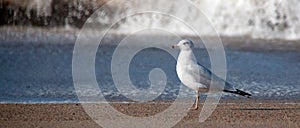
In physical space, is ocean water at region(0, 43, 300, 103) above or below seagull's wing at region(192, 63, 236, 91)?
below

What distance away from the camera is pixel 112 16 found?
1783 centimetres

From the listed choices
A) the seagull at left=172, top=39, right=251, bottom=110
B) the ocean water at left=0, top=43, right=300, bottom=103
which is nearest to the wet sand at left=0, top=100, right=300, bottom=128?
the seagull at left=172, top=39, right=251, bottom=110

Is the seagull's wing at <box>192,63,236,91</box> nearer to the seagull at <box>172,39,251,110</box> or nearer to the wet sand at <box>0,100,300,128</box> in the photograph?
the seagull at <box>172,39,251,110</box>

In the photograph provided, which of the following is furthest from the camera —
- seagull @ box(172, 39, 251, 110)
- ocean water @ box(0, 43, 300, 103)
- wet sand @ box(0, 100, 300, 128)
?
ocean water @ box(0, 43, 300, 103)

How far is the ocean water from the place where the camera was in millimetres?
8586

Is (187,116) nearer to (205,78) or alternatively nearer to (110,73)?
(205,78)

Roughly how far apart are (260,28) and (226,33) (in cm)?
83

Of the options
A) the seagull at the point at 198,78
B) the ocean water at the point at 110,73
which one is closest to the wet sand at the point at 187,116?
the seagull at the point at 198,78

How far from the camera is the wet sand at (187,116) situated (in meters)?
6.50

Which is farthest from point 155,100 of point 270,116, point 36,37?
point 36,37

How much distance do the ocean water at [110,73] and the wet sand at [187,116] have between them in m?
0.58

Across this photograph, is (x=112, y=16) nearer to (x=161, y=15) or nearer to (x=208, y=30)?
(x=161, y=15)

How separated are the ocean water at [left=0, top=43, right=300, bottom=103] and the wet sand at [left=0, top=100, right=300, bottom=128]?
58 cm

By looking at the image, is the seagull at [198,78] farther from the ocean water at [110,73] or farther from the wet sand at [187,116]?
the ocean water at [110,73]
